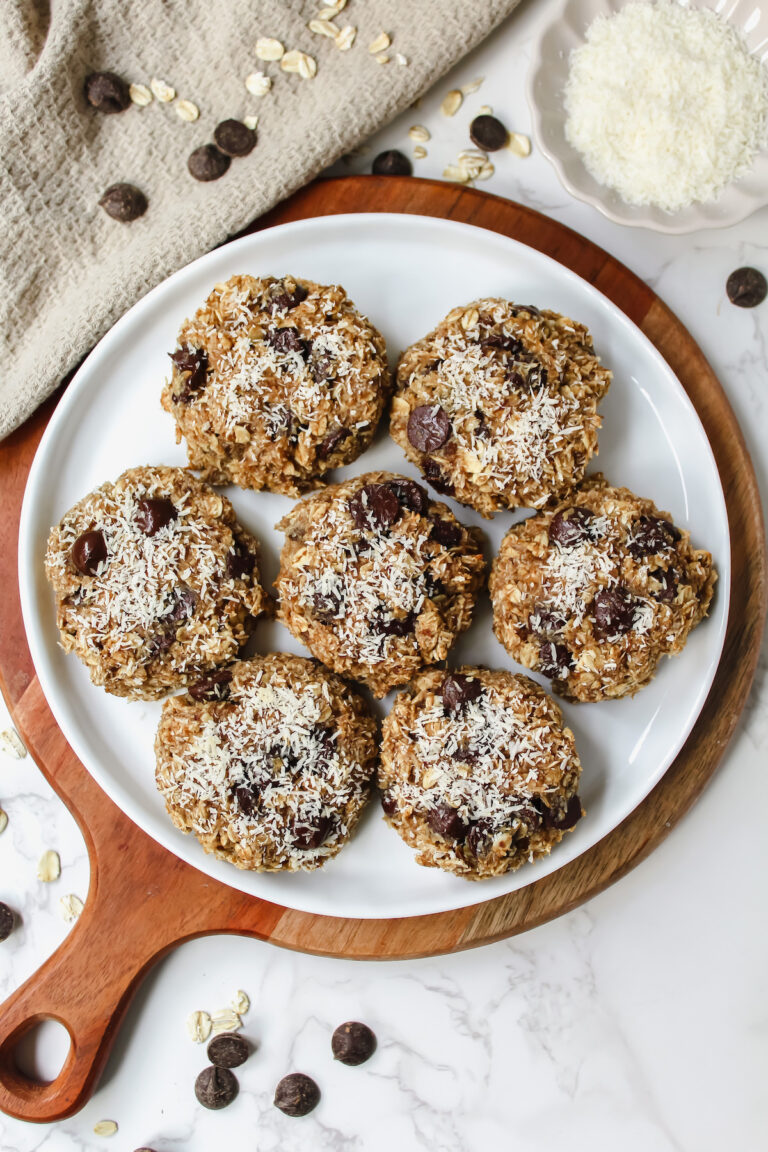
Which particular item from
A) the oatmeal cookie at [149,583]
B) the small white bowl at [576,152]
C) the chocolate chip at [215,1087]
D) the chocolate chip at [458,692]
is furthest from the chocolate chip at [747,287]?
the chocolate chip at [215,1087]

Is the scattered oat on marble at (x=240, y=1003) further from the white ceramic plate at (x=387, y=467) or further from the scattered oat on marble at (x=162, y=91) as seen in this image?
the scattered oat on marble at (x=162, y=91)

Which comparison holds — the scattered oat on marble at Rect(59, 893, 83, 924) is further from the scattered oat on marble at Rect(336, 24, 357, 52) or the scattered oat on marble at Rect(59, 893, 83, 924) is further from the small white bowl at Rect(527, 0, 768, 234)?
the scattered oat on marble at Rect(336, 24, 357, 52)

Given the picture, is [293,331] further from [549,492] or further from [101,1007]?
[101,1007]

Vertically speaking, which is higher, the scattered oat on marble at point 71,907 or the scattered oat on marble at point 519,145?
the scattered oat on marble at point 519,145

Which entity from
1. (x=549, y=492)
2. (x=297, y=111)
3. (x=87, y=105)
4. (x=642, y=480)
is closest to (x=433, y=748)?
(x=549, y=492)

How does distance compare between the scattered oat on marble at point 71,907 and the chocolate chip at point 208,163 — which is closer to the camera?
the chocolate chip at point 208,163

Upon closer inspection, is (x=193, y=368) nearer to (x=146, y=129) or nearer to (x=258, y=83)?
(x=146, y=129)

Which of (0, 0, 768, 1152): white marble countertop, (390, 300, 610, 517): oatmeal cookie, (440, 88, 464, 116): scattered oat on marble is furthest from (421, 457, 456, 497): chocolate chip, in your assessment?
(440, 88, 464, 116): scattered oat on marble
